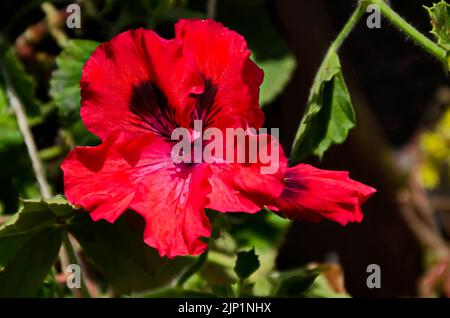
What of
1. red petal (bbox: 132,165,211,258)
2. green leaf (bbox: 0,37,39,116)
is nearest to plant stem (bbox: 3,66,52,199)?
green leaf (bbox: 0,37,39,116)

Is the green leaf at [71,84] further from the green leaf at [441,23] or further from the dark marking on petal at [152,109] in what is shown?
the green leaf at [441,23]

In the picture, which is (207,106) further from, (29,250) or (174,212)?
(29,250)

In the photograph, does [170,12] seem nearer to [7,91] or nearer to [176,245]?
[7,91]

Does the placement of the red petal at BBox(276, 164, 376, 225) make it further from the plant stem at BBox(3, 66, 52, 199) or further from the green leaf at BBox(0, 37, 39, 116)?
the green leaf at BBox(0, 37, 39, 116)

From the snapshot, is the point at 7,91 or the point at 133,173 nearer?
the point at 133,173

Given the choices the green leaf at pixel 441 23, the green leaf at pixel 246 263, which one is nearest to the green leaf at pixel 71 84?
the green leaf at pixel 246 263

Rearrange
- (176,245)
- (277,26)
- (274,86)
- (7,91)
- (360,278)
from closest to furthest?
(176,245)
(7,91)
(274,86)
(277,26)
(360,278)

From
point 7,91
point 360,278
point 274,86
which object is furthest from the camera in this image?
point 360,278
